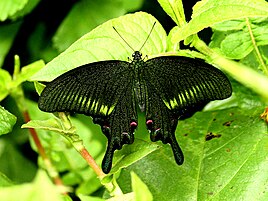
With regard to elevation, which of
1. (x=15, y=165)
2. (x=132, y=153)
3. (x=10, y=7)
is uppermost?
(x=10, y=7)

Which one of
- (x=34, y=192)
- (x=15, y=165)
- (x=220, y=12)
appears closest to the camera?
(x=34, y=192)

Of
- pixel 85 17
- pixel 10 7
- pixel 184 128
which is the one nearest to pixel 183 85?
pixel 184 128

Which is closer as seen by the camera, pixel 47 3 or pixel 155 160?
pixel 155 160

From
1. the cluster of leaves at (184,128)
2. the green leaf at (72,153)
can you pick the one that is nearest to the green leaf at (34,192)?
the cluster of leaves at (184,128)

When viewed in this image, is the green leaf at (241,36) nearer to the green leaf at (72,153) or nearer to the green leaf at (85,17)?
the green leaf at (72,153)

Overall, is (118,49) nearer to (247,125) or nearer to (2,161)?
(247,125)

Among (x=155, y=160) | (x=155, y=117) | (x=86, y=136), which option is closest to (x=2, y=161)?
(x=86, y=136)

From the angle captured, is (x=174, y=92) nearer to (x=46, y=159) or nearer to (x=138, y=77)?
(x=138, y=77)
